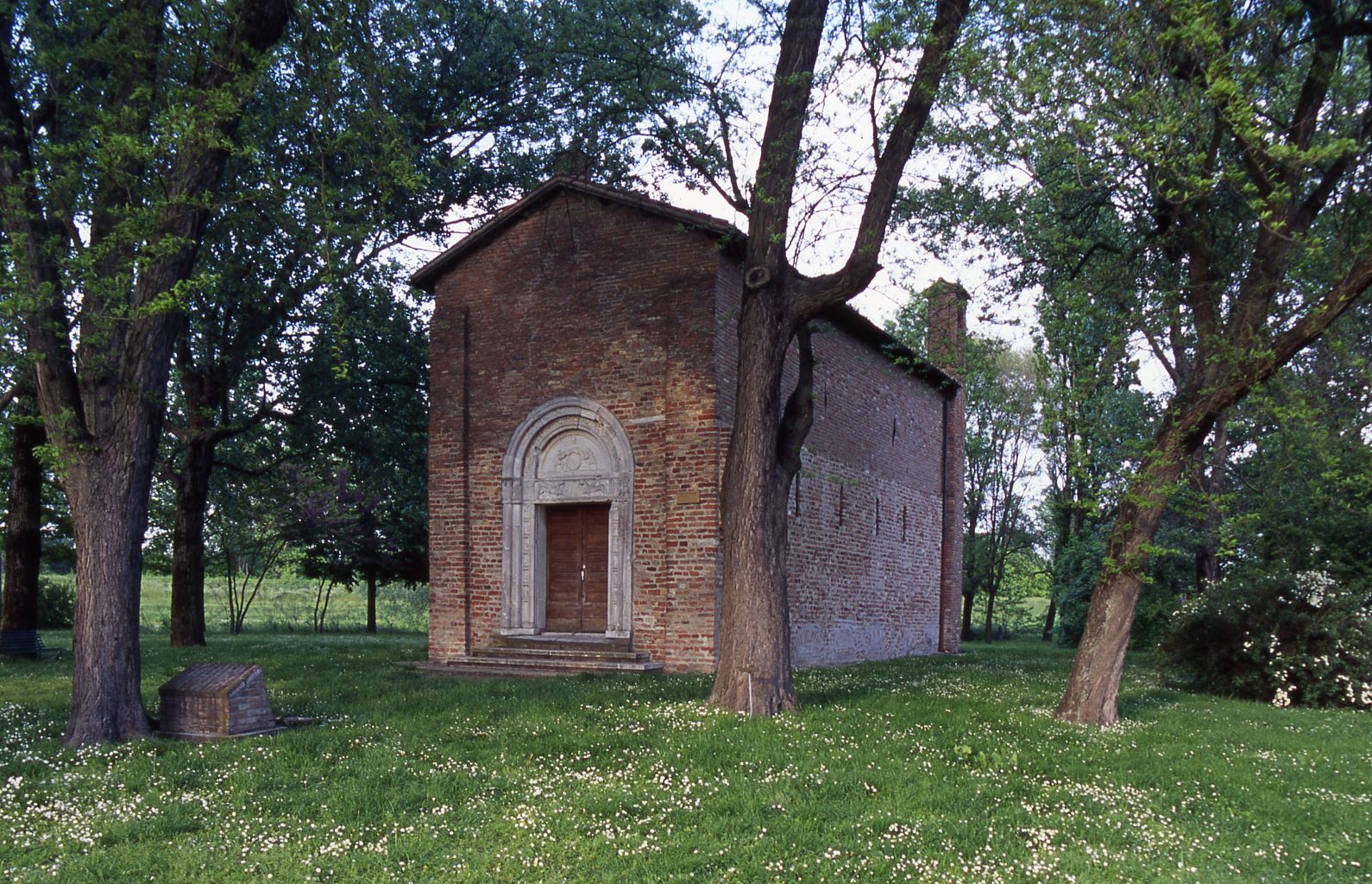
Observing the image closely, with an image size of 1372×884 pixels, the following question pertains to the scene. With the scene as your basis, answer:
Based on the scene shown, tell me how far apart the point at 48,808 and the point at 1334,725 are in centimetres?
1262

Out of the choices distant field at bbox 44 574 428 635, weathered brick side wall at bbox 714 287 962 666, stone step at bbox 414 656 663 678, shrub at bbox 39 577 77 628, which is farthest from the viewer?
distant field at bbox 44 574 428 635

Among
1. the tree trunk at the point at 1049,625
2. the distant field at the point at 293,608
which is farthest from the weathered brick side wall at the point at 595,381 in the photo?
the tree trunk at the point at 1049,625

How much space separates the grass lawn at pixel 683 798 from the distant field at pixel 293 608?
23.4 m

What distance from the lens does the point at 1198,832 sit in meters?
6.14

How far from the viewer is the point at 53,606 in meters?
27.5

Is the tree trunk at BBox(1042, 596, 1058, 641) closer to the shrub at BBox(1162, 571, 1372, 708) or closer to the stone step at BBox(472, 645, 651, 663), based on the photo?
the shrub at BBox(1162, 571, 1372, 708)

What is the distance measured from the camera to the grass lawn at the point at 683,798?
545 centimetres

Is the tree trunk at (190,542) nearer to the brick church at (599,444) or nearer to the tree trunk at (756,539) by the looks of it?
the brick church at (599,444)

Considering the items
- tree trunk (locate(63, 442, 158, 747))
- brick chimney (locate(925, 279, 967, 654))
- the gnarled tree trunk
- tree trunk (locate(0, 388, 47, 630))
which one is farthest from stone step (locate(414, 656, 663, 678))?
brick chimney (locate(925, 279, 967, 654))

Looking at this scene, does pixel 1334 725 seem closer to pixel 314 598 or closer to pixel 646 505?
pixel 646 505

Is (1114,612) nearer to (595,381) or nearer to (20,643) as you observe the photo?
(595,381)

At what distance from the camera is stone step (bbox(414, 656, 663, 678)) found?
1352cm

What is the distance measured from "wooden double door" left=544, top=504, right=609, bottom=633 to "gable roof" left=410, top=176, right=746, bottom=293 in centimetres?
458

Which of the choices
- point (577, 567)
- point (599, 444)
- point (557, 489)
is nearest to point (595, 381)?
point (599, 444)
